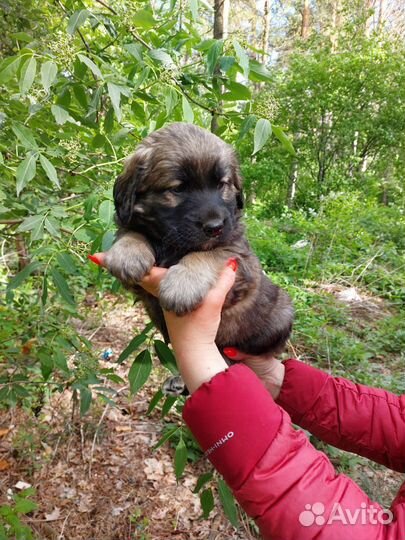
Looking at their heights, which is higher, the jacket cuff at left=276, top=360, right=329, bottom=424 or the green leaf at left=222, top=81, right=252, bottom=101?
the green leaf at left=222, top=81, right=252, bottom=101

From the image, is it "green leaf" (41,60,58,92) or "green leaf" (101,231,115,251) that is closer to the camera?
"green leaf" (41,60,58,92)

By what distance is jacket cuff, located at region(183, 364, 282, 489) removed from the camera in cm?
134

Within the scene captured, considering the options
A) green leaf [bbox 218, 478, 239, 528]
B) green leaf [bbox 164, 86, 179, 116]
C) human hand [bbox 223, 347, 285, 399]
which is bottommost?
green leaf [bbox 218, 478, 239, 528]

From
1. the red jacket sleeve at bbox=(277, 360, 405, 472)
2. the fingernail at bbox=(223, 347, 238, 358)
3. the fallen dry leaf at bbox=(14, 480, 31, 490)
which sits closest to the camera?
the red jacket sleeve at bbox=(277, 360, 405, 472)

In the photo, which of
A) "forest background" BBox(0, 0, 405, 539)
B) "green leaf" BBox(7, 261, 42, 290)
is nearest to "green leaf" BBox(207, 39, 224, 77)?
"forest background" BBox(0, 0, 405, 539)

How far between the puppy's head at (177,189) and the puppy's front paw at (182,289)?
192mm

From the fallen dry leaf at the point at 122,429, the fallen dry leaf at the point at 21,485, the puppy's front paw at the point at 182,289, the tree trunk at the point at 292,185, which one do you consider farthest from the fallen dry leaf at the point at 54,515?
the tree trunk at the point at 292,185

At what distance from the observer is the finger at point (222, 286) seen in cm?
174

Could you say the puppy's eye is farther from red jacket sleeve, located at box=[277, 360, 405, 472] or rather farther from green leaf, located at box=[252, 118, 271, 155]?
red jacket sleeve, located at box=[277, 360, 405, 472]

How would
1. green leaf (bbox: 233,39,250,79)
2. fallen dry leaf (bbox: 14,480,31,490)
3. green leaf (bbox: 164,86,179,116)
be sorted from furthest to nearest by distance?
fallen dry leaf (bbox: 14,480,31,490) < green leaf (bbox: 164,86,179,116) < green leaf (bbox: 233,39,250,79)

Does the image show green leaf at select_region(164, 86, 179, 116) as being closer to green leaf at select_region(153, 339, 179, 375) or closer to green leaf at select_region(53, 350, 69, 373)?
green leaf at select_region(153, 339, 179, 375)

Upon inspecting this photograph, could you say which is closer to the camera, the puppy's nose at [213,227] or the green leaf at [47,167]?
the green leaf at [47,167]

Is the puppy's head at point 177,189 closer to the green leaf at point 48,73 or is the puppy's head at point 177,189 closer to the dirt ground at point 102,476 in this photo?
the green leaf at point 48,73

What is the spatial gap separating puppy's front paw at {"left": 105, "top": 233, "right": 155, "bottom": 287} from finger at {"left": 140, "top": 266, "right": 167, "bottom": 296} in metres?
0.02
